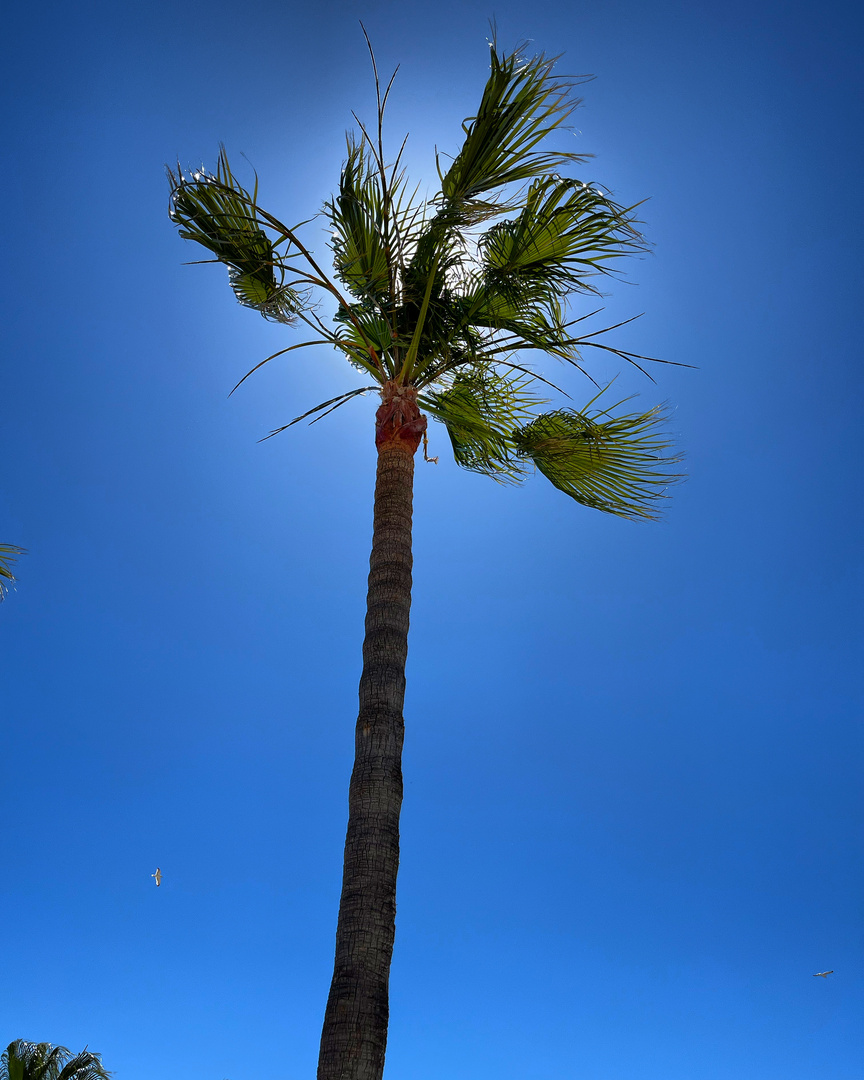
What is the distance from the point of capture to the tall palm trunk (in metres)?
3.69

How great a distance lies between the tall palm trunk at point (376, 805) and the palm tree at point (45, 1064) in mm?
15312

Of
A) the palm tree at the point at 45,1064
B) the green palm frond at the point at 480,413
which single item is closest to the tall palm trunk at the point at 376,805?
the green palm frond at the point at 480,413

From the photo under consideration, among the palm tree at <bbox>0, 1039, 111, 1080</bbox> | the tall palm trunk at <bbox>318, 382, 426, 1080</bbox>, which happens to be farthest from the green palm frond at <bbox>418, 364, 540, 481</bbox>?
the palm tree at <bbox>0, 1039, 111, 1080</bbox>

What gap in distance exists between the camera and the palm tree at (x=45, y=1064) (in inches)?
595

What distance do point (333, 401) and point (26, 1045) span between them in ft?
53.7

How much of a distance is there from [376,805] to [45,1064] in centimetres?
1615

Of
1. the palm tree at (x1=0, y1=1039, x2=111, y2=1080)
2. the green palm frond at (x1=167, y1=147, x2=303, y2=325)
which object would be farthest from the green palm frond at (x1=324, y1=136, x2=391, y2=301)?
the palm tree at (x1=0, y1=1039, x2=111, y2=1080)

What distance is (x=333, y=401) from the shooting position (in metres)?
6.37

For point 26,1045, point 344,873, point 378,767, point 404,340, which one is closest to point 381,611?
point 378,767

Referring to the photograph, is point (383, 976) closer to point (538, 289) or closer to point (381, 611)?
point (381, 611)

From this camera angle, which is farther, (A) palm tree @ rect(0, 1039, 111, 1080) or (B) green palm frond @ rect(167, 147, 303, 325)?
(A) palm tree @ rect(0, 1039, 111, 1080)

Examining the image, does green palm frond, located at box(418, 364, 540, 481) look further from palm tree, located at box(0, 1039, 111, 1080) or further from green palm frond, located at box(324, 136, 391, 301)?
palm tree, located at box(0, 1039, 111, 1080)

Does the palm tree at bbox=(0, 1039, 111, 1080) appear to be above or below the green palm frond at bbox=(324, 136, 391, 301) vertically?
below

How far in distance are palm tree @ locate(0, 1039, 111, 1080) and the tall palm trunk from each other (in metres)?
15.3
